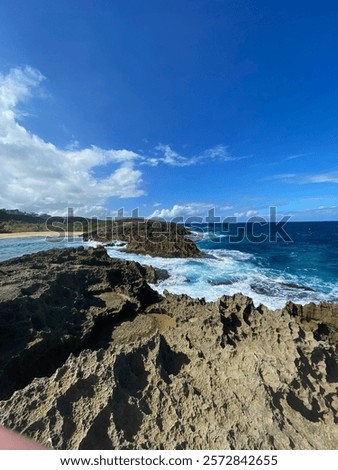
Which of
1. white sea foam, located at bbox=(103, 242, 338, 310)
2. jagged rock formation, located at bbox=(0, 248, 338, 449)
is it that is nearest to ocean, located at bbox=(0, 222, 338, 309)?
white sea foam, located at bbox=(103, 242, 338, 310)

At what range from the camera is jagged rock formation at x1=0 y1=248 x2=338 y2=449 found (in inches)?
135

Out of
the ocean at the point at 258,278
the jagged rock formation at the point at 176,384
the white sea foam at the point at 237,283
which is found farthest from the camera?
the ocean at the point at 258,278

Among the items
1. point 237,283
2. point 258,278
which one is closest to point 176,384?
point 237,283

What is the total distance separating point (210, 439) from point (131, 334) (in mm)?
6757

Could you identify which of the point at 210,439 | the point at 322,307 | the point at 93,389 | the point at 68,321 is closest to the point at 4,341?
the point at 68,321

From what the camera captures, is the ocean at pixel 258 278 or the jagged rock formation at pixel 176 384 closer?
the jagged rock formation at pixel 176 384

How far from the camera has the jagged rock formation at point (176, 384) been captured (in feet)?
11.2

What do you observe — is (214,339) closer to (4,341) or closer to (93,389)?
(93,389)

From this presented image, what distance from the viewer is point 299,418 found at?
4.00 meters

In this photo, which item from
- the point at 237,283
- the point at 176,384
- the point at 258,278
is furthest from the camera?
the point at 258,278

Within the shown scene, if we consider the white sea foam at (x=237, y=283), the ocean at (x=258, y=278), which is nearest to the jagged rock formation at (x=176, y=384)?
the white sea foam at (x=237, y=283)

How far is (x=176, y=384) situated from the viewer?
14.1ft

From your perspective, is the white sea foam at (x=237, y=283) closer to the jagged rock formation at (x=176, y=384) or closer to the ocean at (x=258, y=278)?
the ocean at (x=258, y=278)

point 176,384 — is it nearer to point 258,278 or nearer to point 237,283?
point 237,283
